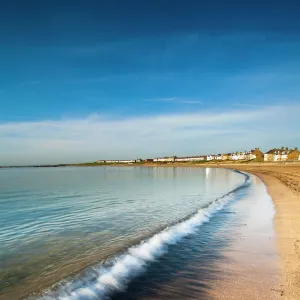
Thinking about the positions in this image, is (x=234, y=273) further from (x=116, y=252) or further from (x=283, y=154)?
(x=283, y=154)

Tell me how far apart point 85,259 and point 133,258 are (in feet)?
4.35

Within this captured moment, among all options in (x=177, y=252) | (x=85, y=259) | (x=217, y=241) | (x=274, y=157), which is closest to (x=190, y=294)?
(x=177, y=252)

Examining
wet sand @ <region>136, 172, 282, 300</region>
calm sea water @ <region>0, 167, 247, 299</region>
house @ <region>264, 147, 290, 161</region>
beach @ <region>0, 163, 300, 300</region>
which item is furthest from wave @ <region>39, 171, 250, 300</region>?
house @ <region>264, 147, 290, 161</region>

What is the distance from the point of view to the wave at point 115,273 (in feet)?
19.2

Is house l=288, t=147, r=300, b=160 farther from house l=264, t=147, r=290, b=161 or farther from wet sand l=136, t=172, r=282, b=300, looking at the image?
wet sand l=136, t=172, r=282, b=300

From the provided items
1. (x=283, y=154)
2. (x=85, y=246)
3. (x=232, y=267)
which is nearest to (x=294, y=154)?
(x=283, y=154)

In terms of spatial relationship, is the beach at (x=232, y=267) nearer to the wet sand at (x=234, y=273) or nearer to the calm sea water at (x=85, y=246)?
the wet sand at (x=234, y=273)

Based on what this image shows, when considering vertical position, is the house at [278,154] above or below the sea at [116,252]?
above

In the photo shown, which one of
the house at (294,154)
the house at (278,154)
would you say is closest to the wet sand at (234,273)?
the house at (294,154)

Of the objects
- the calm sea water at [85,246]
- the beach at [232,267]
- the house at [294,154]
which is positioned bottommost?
the calm sea water at [85,246]

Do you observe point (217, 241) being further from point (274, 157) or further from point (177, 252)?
point (274, 157)

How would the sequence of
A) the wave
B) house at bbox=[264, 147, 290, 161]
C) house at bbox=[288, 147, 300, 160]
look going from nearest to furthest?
the wave
house at bbox=[288, 147, 300, 160]
house at bbox=[264, 147, 290, 161]

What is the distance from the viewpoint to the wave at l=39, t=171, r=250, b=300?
585cm

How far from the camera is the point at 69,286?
6.14 m
